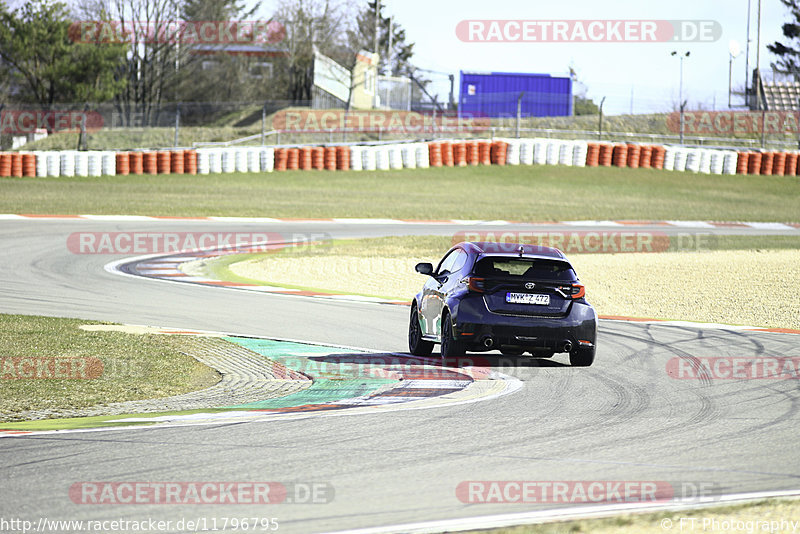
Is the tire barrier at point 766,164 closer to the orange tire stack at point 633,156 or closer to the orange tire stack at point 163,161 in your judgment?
the orange tire stack at point 633,156

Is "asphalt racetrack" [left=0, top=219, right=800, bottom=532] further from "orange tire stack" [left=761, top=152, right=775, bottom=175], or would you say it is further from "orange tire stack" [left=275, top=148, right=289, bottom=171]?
"orange tire stack" [left=761, top=152, right=775, bottom=175]

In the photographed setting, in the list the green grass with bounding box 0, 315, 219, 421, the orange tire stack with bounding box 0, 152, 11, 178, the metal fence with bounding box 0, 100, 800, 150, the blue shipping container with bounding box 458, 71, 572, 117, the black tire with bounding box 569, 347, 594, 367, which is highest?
the blue shipping container with bounding box 458, 71, 572, 117

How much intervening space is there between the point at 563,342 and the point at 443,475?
15.3 feet

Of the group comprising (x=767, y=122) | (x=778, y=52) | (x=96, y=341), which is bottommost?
(x=96, y=341)

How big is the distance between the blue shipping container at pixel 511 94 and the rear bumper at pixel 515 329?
4495cm

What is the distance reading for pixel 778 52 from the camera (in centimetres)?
8788

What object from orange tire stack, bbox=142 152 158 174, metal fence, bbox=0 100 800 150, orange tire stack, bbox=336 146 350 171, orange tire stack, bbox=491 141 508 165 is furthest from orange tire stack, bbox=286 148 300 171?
orange tire stack, bbox=491 141 508 165

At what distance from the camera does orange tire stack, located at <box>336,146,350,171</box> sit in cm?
4141

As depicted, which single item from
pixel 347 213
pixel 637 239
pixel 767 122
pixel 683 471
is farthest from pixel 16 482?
pixel 767 122

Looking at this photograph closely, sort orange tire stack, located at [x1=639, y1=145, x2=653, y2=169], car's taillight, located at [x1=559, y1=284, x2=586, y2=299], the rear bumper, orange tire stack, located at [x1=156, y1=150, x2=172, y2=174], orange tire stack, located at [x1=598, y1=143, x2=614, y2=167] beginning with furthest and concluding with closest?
1. orange tire stack, located at [x1=639, y1=145, x2=653, y2=169]
2. orange tire stack, located at [x1=598, y1=143, x2=614, y2=167]
3. orange tire stack, located at [x1=156, y1=150, x2=172, y2=174]
4. car's taillight, located at [x1=559, y1=284, x2=586, y2=299]
5. the rear bumper

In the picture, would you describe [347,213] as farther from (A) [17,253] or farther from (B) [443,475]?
(B) [443,475]

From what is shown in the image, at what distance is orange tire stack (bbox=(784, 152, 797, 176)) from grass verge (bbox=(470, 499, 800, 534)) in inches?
1727

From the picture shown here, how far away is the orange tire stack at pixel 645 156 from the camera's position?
45938 millimetres

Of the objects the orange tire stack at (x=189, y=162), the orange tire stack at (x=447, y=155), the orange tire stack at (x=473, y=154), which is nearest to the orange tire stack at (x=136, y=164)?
the orange tire stack at (x=189, y=162)
